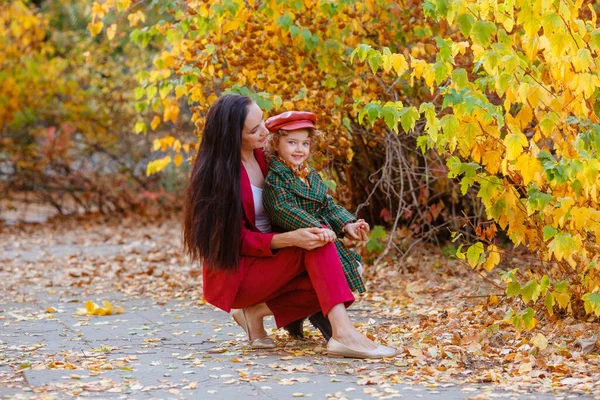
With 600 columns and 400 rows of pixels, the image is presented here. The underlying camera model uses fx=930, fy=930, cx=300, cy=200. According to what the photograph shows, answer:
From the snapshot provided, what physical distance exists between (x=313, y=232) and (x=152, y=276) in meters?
3.94

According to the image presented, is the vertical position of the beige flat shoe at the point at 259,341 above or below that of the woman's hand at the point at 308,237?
below

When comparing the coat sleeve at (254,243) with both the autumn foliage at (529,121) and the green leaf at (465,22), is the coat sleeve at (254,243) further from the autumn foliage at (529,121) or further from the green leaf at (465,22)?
the green leaf at (465,22)

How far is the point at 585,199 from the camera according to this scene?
4320 millimetres

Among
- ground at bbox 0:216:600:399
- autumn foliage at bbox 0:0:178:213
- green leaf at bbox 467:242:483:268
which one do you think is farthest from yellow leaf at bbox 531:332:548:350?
autumn foliage at bbox 0:0:178:213

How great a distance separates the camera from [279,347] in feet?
15.6

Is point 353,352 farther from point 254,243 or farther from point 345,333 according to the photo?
point 254,243

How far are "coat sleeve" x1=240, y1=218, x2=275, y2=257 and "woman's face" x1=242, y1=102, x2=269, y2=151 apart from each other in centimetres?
39

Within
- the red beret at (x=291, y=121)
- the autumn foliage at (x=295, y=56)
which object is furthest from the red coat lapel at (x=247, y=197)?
the autumn foliage at (x=295, y=56)

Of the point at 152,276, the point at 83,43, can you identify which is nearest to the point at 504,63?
the point at 152,276

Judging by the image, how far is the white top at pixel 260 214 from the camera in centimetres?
463

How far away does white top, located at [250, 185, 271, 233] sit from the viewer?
15.2 feet

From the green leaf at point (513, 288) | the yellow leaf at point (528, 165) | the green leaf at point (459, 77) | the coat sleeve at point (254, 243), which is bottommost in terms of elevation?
the green leaf at point (513, 288)

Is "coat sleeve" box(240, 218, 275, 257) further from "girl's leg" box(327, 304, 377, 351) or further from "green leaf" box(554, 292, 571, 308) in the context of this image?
"green leaf" box(554, 292, 571, 308)

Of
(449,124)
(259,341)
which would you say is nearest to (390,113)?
(449,124)
